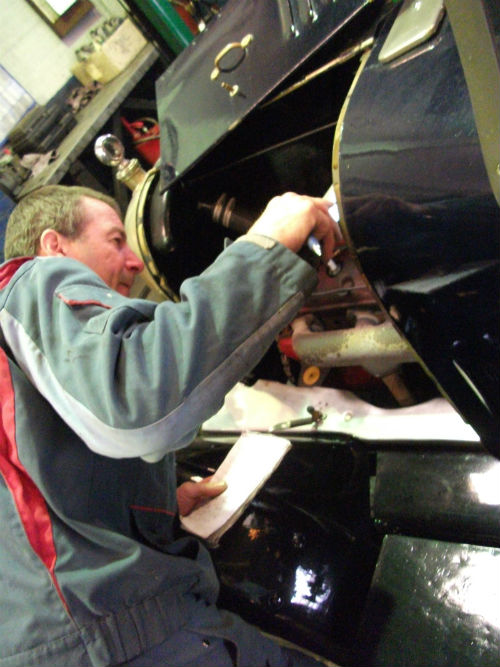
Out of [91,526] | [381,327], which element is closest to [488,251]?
[381,327]

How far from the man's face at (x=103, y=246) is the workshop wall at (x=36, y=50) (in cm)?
162

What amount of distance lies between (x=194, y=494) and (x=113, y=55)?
405cm

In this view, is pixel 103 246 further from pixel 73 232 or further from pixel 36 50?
pixel 36 50

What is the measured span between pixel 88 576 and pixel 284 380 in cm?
92

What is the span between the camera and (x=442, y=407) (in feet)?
3.45

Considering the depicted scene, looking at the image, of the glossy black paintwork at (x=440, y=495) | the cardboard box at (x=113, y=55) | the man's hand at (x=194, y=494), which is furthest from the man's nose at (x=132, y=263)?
the cardboard box at (x=113, y=55)

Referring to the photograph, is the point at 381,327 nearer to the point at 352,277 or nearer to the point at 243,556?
the point at 352,277

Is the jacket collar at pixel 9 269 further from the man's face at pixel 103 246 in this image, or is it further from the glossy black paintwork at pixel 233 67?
the glossy black paintwork at pixel 233 67

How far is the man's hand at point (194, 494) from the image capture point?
1107mm

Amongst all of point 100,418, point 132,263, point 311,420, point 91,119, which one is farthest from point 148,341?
point 91,119

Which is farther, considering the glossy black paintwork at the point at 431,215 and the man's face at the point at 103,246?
the man's face at the point at 103,246

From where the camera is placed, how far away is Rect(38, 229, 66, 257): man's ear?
98 centimetres

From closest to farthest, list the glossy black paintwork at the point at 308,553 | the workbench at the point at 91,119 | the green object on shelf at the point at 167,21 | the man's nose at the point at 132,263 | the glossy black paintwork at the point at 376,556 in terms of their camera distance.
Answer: the glossy black paintwork at the point at 376,556 → the glossy black paintwork at the point at 308,553 → the man's nose at the point at 132,263 → the green object on shelf at the point at 167,21 → the workbench at the point at 91,119

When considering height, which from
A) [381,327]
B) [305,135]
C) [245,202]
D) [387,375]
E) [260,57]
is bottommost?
[387,375]
